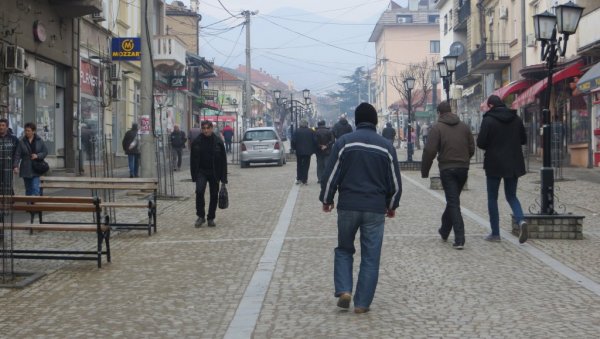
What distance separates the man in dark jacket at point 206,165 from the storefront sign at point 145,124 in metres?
5.93

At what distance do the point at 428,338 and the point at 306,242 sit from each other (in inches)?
202

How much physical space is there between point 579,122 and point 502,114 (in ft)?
63.4

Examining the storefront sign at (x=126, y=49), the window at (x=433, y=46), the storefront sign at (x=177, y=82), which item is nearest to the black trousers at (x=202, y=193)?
the storefront sign at (x=126, y=49)

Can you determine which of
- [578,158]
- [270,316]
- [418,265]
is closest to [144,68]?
[418,265]

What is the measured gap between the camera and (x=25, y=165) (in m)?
14.1

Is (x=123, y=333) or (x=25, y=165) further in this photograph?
(x=25, y=165)

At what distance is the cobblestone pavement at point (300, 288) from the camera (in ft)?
20.6

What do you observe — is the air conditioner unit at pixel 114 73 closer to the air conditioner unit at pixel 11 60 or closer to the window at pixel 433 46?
the air conditioner unit at pixel 11 60

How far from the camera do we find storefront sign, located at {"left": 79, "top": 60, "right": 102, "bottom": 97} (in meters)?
25.9

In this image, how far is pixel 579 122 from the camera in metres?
28.6

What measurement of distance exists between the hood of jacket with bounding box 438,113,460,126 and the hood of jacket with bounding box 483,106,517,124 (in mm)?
535

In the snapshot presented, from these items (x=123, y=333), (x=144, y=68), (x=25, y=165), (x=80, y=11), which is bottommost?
(x=123, y=333)

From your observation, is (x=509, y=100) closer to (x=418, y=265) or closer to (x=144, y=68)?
(x=144, y=68)

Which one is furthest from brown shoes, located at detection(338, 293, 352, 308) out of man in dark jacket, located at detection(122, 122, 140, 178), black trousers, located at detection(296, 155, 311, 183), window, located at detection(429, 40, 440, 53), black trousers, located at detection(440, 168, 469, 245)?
window, located at detection(429, 40, 440, 53)
